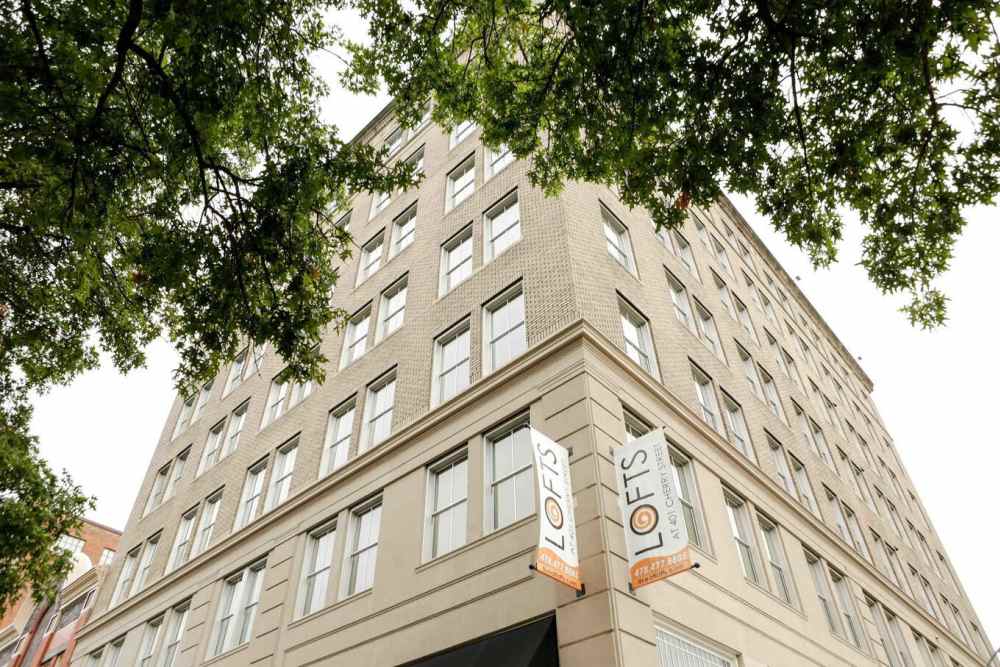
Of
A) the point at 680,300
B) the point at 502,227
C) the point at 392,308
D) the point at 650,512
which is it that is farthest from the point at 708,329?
the point at 650,512

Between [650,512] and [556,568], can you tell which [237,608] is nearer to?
[556,568]

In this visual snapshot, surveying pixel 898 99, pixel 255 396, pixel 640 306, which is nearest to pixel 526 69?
pixel 898 99

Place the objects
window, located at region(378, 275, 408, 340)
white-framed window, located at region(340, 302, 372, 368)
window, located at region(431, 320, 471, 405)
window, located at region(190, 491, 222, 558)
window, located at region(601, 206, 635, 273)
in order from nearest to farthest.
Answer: window, located at region(431, 320, 471, 405)
window, located at region(601, 206, 635, 273)
window, located at region(378, 275, 408, 340)
white-framed window, located at region(340, 302, 372, 368)
window, located at region(190, 491, 222, 558)

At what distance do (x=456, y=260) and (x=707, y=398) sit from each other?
820 centimetres

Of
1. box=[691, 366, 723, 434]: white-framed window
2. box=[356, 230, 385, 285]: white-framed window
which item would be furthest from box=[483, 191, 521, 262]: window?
box=[691, 366, 723, 434]: white-framed window

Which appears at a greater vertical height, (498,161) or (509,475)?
(498,161)

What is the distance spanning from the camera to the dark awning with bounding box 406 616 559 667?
9.95 m

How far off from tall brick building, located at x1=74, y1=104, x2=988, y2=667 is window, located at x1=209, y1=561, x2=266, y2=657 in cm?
8

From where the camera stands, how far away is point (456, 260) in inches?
770

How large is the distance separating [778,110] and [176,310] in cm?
1179

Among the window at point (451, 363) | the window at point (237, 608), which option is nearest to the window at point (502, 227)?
the window at point (451, 363)

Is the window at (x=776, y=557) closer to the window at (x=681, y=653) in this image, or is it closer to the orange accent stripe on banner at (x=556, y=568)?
the window at (x=681, y=653)

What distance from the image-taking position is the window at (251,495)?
810 inches

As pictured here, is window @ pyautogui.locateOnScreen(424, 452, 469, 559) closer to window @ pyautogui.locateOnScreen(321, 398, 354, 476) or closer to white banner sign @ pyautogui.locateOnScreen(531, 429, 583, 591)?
white banner sign @ pyautogui.locateOnScreen(531, 429, 583, 591)
